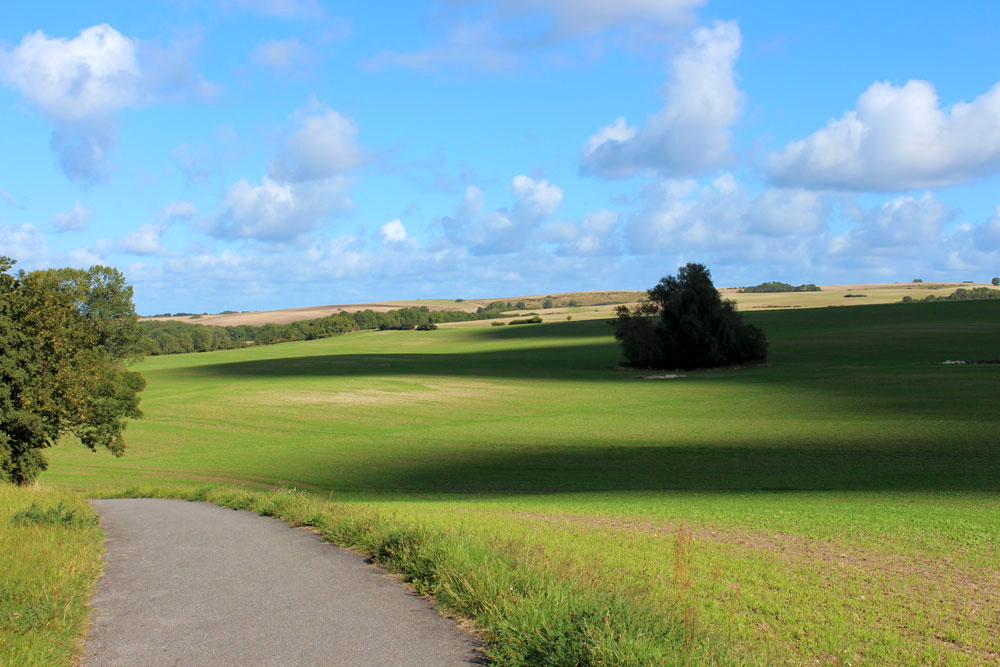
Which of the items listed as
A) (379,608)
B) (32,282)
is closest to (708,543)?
(379,608)

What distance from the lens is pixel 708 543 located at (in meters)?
10.6

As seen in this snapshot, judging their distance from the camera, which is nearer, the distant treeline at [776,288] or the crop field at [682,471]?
the crop field at [682,471]

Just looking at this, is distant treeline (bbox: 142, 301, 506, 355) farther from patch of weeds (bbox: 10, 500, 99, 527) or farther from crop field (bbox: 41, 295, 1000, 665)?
patch of weeds (bbox: 10, 500, 99, 527)

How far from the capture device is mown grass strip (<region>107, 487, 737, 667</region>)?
18.4 ft

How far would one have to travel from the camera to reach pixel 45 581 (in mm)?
7715

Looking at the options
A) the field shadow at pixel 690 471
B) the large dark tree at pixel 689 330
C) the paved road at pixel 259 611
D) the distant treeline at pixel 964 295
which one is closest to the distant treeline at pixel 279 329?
the large dark tree at pixel 689 330

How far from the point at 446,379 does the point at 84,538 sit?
51.3m

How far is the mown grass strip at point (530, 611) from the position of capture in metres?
5.60

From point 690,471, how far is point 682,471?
0.82 feet

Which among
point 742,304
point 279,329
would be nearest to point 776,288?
point 742,304

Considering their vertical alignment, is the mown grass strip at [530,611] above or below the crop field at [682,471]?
above

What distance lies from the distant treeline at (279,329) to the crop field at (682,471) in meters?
48.5

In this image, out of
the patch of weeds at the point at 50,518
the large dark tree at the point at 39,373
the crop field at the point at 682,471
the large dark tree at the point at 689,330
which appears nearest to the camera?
the crop field at the point at 682,471

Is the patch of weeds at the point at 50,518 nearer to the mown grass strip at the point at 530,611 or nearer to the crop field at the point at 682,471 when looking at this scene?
the crop field at the point at 682,471
